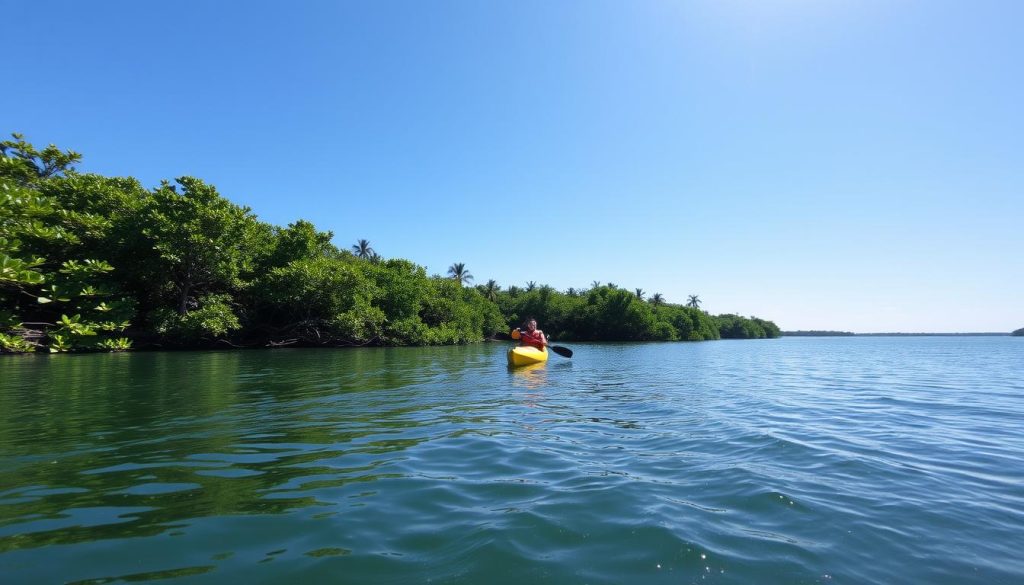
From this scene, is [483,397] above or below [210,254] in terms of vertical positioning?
below

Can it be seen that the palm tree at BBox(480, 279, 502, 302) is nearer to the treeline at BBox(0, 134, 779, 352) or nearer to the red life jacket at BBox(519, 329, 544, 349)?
the treeline at BBox(0, 134, 779, 352)

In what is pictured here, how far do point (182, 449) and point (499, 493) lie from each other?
4.32 metres

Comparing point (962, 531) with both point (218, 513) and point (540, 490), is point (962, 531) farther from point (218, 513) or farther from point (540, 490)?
point (218, 513)

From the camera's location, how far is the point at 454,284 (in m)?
57.2

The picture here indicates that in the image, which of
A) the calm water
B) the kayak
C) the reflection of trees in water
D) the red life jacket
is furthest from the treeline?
the red life jacket

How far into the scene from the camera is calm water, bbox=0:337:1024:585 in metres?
3.06

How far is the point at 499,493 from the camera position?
174 inches

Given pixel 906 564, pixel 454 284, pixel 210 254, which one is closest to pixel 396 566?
pixel 906 564

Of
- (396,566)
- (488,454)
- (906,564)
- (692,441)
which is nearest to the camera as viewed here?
(396,566)

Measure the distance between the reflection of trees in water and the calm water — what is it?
0.04 metres

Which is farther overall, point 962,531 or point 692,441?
point 692,441

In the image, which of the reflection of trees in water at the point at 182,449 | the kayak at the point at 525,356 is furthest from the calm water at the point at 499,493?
the kayak at the point at 525,356

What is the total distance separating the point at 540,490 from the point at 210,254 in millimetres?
31467

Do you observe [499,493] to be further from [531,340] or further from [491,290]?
[491,290]
